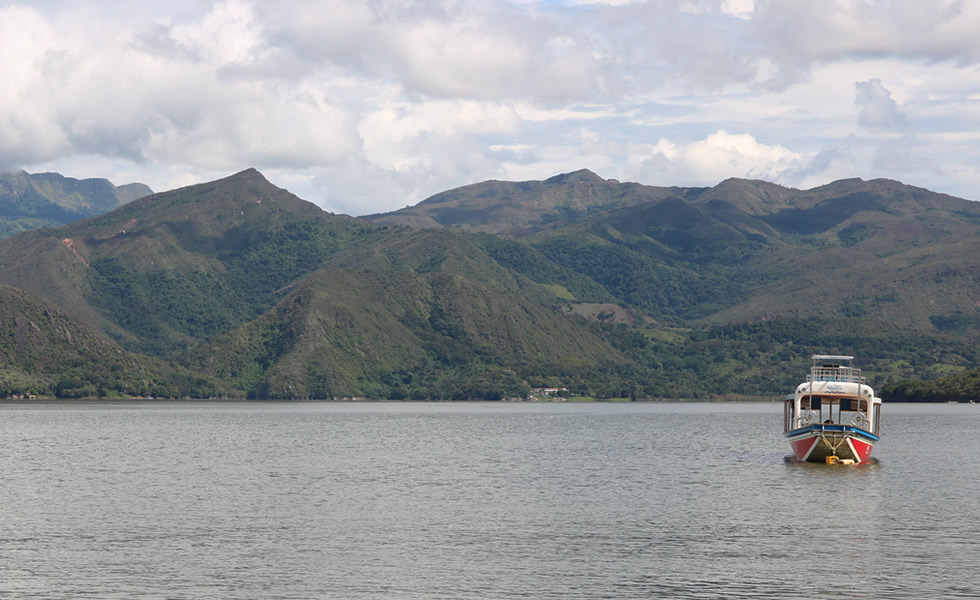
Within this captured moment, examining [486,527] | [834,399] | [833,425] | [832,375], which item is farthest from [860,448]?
[486,527]

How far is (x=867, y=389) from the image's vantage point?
126938mm

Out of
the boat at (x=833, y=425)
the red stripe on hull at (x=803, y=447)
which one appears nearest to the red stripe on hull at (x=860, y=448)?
the boat at (x=833, y=425)

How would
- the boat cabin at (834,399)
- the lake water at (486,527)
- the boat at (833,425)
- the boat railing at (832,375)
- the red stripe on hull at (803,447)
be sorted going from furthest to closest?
1. the boat railing at (832,375)
2. the boat cabin at (834,399)
3. the red stripe on hull at (803,447)
4. the boat at (833,425)
5. the lake water at (486,527)

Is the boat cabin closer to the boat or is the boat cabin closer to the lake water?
the boat

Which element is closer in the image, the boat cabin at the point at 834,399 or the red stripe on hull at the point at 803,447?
the red stripe on hull at the point at 803,447

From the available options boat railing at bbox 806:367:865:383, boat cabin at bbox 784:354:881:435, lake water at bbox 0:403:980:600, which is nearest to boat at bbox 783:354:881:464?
boat cabin at bbox 784:354:881:435

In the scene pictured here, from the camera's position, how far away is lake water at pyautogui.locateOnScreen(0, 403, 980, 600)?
58000 millimetres

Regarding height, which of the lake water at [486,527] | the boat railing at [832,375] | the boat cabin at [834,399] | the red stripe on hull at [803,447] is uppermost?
the boat railing at [832,375]

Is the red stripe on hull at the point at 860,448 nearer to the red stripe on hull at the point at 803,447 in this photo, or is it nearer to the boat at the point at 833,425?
the boat at the point at 833,425

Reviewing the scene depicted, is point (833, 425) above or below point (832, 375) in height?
below

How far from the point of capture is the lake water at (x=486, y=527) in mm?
58000

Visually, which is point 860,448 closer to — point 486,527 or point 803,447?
point 803,447

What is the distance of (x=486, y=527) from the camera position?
7744 cm

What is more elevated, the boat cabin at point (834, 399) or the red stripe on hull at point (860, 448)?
the boat cabin at point (834, 399)
